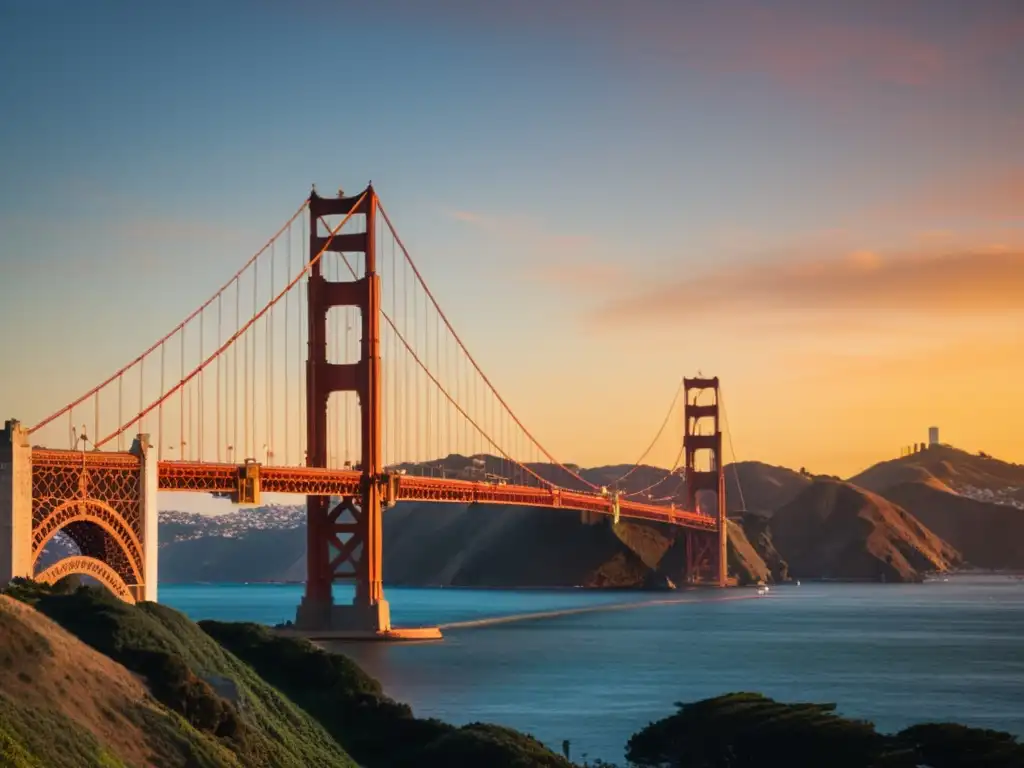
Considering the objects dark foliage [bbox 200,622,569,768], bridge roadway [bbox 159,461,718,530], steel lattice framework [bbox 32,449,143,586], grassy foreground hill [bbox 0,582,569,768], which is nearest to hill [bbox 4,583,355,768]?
grassy foreground hill [bbox 0,582,569,768]

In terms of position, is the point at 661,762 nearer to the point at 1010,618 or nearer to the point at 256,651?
the point at 256,651

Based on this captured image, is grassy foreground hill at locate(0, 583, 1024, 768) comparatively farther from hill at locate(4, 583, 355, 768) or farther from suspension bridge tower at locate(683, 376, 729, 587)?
suspension bridge tower at locate(683, 376, 729, 587)

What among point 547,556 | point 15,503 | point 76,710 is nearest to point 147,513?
point 15,503

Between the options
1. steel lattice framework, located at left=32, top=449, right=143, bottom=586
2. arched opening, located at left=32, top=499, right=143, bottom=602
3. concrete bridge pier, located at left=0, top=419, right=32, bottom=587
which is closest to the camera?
concrete bridge pier, located at left=0, top=419, right=32, bottom=587

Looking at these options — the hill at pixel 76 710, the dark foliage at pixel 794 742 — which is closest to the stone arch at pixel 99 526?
the dark foliage at pixel 794 742

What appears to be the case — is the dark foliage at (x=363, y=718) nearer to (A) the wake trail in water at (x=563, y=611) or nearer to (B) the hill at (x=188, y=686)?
(B) the hill at (x=188, y=686)

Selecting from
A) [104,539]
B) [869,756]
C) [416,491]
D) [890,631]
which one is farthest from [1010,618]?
[869,756]
